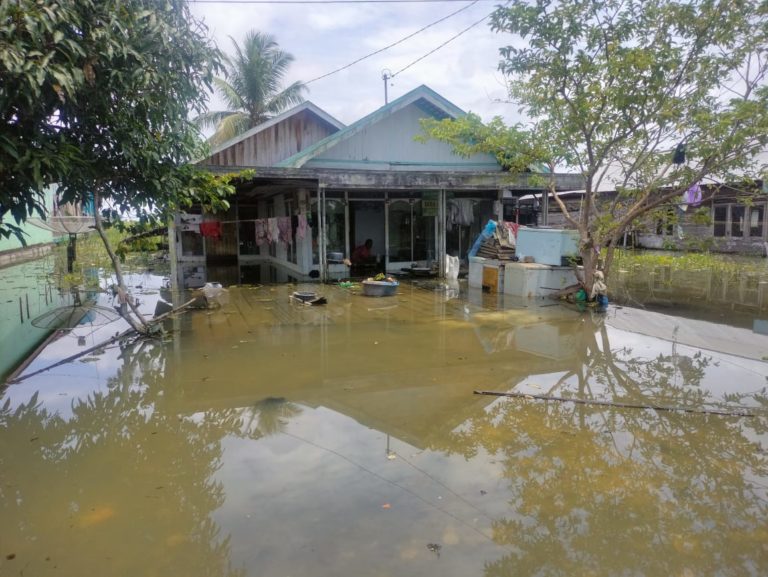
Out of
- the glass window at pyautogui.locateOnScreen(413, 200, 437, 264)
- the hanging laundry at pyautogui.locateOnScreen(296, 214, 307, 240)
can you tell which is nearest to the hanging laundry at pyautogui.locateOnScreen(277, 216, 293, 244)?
the hanging laundry at pyautogui.locateOnScreen(296, 214, 307, 240)

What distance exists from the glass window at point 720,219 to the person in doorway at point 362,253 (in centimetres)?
1500

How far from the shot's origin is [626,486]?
3.42 metres

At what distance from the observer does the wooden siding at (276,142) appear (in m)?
17.5

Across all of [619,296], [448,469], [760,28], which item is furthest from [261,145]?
[448,469]

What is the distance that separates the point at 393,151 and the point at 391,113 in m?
1.03

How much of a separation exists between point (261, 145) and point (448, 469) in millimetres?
16311

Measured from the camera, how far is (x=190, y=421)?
4.64m

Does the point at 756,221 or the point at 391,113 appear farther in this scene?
the point at 756,221

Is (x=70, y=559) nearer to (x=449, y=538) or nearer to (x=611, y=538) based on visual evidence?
(x=449, y=538)

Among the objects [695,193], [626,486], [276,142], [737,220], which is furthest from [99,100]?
[737,220]

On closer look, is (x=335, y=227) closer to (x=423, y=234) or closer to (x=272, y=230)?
(x=272, y=230)

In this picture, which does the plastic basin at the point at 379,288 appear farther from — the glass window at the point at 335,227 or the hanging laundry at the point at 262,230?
the hanging laundry at the point at 262,230

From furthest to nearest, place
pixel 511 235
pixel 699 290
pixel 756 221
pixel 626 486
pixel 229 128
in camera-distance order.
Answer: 1. pixel 229 128
2. pixel 756 221
3. pixel 511 235
4. pixel 699 290
5. pixel 626 486

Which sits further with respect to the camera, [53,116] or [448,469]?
[53,116]
